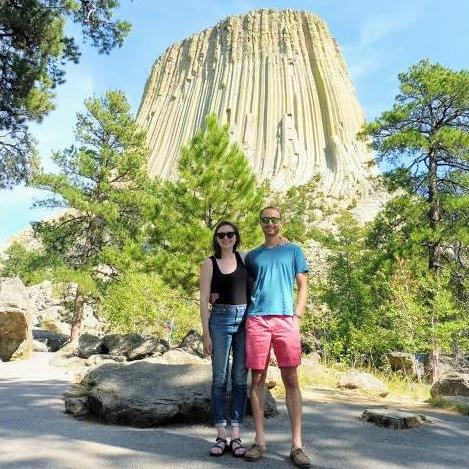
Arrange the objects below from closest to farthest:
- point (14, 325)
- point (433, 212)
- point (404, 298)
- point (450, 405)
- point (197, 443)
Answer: point (197, 443)
point (450, 405)
point (14, 325)
point (404, 298)
point (433, 212)

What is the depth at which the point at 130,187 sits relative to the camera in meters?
21.8

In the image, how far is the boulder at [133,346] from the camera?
11.6 meters

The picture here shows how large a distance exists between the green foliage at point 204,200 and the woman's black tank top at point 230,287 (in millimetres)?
11567

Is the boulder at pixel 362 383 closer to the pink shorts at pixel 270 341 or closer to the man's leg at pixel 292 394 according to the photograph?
the man's leg at pixel 292 394

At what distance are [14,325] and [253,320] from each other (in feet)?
38.5

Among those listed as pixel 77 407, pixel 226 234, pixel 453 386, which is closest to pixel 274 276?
pixel 226 234

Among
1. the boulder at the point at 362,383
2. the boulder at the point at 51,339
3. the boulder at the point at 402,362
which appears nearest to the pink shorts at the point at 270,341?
the boulder at the point at 362,383

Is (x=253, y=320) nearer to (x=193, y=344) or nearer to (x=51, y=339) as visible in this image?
(x=193, y=344)

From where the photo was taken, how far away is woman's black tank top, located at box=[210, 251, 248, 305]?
12.0 ft

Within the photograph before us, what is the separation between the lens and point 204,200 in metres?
16.4

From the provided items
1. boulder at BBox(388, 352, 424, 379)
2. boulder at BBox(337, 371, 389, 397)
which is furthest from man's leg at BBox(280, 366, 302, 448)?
boulder at BBox(388, 352, 424, 379)

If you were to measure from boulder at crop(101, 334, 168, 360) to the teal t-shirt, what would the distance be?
8.37 meters

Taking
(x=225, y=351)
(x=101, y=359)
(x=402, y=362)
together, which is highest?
(x=225, y=351)

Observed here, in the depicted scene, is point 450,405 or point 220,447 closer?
point 220,447
